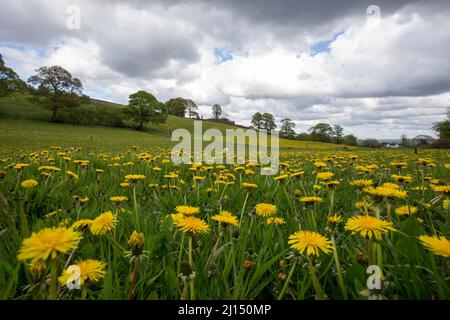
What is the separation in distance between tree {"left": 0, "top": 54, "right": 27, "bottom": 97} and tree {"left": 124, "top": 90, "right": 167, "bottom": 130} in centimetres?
1778

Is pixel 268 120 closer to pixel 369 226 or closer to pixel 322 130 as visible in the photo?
pixel 322 130

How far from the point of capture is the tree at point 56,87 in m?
41.0

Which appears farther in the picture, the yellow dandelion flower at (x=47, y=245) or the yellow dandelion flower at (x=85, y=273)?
the yellow dandelion flower at (x=85, y=273)

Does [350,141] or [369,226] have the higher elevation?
[350,141]

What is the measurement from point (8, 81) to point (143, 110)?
72.4ft

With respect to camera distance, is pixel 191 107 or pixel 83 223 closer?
pixel 83 223

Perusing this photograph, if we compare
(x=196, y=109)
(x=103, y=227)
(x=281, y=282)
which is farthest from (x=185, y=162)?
(x=196, y=109)

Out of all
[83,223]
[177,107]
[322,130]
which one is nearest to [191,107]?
[177,107]

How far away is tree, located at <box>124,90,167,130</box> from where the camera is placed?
50575mm

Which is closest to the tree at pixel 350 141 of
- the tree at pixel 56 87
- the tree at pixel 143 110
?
the tree at pixel 143 110

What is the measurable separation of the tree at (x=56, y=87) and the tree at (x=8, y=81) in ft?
18.5

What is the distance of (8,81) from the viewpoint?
111ft

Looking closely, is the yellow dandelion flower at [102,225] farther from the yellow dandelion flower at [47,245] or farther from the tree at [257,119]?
the tree at [257,119]
